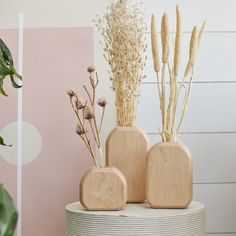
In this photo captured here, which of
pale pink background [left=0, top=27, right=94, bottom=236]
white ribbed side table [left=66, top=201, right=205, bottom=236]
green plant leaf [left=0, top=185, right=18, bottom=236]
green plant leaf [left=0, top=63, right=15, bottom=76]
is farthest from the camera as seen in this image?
pale pink background [left=0, top=27, right=94, bottom=236]

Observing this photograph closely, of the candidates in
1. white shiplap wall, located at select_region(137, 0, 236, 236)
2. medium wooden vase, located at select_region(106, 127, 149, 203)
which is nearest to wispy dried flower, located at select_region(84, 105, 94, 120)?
medium wooden vase, located at select_region(106, 127, 149, 203)

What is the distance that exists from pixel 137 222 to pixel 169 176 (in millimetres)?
198

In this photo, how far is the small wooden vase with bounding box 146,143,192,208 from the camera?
4.66 ft

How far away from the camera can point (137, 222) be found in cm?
129

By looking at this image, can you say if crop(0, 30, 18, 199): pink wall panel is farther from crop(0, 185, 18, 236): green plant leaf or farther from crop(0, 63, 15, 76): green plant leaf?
crop(0, 185, 18, 236): green plant leaf

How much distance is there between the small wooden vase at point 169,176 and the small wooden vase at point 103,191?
10 centimetres

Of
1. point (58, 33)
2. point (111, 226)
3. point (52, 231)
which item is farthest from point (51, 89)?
point (111, 226)

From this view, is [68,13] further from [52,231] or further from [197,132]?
[52,231]

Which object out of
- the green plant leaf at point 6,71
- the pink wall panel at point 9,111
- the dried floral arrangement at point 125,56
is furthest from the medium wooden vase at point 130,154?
the green plant leaf at point 6,71

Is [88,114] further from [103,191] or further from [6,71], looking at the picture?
[6,71]

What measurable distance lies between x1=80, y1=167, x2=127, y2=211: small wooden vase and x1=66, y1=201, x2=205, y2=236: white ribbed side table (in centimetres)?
3

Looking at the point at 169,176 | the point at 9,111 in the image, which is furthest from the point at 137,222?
the point at 9,111

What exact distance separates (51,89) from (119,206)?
0.59 metres

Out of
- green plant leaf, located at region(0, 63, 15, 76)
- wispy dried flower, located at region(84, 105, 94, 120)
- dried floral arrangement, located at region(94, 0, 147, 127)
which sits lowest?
wispy dried flower, located at region(84, 105, 94, 120)
